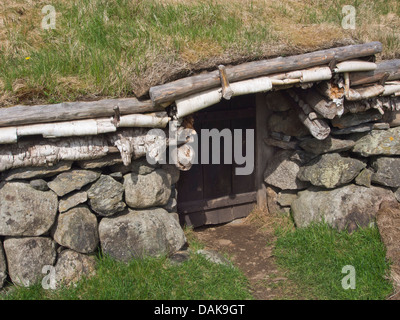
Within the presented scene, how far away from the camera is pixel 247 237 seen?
6.36 meters

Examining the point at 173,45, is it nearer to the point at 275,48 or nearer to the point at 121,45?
the point at 121,45

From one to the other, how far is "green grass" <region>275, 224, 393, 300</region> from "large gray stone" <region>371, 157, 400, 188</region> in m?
0.72

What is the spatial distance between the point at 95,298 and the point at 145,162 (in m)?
1.53

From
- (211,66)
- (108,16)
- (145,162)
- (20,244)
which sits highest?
(108,16)

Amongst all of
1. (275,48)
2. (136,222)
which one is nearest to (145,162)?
(136,222)

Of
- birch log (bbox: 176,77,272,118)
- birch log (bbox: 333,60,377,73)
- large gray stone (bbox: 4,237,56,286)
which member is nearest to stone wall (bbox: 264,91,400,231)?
birch log (bbox: 333,60,377,73)

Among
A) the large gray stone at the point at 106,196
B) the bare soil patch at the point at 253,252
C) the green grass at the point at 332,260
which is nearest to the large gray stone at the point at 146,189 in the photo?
the large gray stone at the point at 106,196

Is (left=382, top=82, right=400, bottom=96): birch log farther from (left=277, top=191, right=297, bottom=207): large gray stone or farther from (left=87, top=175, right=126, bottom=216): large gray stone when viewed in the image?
(left=87, top=175, right=126, bottom=216): large gray stone

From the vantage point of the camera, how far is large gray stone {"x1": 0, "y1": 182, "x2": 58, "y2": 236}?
454 centimetres

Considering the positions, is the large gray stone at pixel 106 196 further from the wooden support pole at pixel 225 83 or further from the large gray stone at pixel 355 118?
the large gray stone at pixel 355 118

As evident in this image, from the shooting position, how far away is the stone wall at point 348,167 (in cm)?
580

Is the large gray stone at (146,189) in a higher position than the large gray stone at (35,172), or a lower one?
lower

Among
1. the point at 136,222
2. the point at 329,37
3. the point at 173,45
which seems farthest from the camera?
the point at 329,37

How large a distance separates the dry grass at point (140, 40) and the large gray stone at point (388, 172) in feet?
4.72
